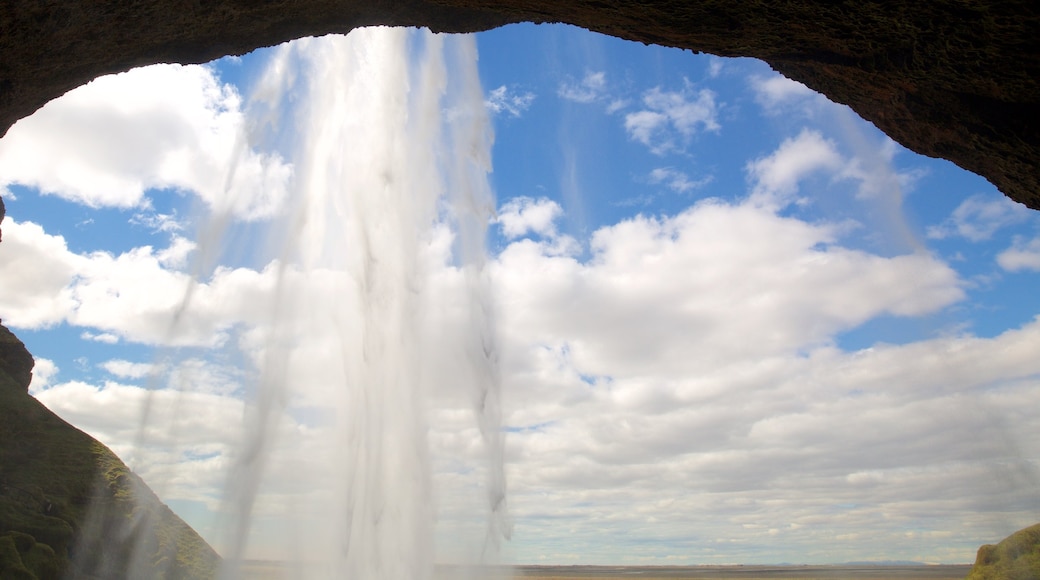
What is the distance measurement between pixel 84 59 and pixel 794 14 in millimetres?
13538

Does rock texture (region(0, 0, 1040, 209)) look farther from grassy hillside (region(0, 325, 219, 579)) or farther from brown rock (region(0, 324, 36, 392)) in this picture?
brown rock (region(0, 324, 36, 392))

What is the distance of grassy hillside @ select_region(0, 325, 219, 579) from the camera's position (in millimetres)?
26812

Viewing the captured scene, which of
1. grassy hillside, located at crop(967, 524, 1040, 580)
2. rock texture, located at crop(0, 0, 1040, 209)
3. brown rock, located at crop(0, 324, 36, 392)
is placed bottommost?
grassy hillside, located at crop(967, 524, 1040, 580)

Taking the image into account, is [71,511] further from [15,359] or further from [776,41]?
[776,41]

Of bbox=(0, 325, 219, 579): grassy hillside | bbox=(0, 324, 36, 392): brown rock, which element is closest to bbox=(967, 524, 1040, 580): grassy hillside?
bbox=(0, 325, 219, 579): grassy hillside

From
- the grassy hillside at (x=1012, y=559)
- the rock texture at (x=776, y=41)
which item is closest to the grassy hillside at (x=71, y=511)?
the rock texture at (x=776, y=41)

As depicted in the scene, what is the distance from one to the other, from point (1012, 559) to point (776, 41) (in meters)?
30.8

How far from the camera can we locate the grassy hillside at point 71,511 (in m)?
26.8

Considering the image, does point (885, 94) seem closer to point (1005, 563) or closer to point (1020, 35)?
point (1020, 35)

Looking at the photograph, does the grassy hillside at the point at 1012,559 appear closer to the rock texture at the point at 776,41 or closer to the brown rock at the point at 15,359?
the rock texture at the point at 776,41

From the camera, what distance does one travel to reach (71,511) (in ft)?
99.5

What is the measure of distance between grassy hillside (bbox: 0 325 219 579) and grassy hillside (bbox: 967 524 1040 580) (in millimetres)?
39755

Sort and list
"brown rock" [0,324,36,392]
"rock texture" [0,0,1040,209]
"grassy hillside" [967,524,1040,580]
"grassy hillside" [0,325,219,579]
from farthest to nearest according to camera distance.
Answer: "brown rock" [0,324,36,392]
"grassy hillside" [967,524,1040,580]
"grassy hillside" [0,325,219,579]
"rock texture" [0,0,1040,209]

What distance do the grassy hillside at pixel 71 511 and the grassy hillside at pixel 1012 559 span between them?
3976 centimetres
